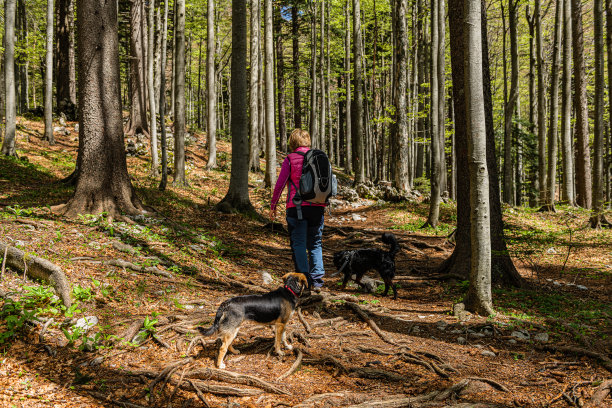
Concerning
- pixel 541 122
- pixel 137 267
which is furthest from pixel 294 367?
pixel 541 122

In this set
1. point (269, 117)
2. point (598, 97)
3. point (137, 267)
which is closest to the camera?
point (137, 267)

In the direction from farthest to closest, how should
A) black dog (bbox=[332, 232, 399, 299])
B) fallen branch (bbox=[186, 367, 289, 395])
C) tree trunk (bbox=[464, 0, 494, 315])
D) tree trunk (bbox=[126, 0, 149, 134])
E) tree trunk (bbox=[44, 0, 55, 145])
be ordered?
tree trunk (bbox=[126, 0, 149, 134])
tree trunk (bbox=[44, 0, 55, 145])
black dog (bbox=[332, 232, 399, 299])
tree trunk (bbox=[464, 0, 494, 315])
fallen branch (bbox=[186, 367, 289, 395])

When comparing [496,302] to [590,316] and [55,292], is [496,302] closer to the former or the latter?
[590,316]

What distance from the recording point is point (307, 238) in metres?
5.38

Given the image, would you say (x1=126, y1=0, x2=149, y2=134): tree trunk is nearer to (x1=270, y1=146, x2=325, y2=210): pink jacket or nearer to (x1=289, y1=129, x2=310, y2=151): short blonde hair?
(x1=289, y1=129, x2=310, y2=151): short blonde hair

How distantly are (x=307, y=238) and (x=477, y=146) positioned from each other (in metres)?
2.61

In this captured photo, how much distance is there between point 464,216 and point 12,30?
1446 cm

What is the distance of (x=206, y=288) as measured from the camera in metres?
5.48

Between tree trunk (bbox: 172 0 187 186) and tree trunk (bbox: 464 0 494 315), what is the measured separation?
31.9 ft

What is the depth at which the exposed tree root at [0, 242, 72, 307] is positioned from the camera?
3.89 meters

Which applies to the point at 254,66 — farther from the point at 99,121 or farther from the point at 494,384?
the point at 494,384

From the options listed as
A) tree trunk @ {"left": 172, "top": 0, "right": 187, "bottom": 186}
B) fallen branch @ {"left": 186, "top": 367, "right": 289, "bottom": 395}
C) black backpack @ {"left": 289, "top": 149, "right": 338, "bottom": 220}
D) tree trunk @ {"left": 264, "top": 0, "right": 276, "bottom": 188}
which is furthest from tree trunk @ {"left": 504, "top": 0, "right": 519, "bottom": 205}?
fallen branch @ {"left": 186, "top": 367, "right": 289, "bottom": 395}

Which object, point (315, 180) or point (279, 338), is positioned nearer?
point (279, 338)

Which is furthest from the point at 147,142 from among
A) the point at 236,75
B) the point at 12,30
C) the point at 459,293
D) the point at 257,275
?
the point at 459,293
